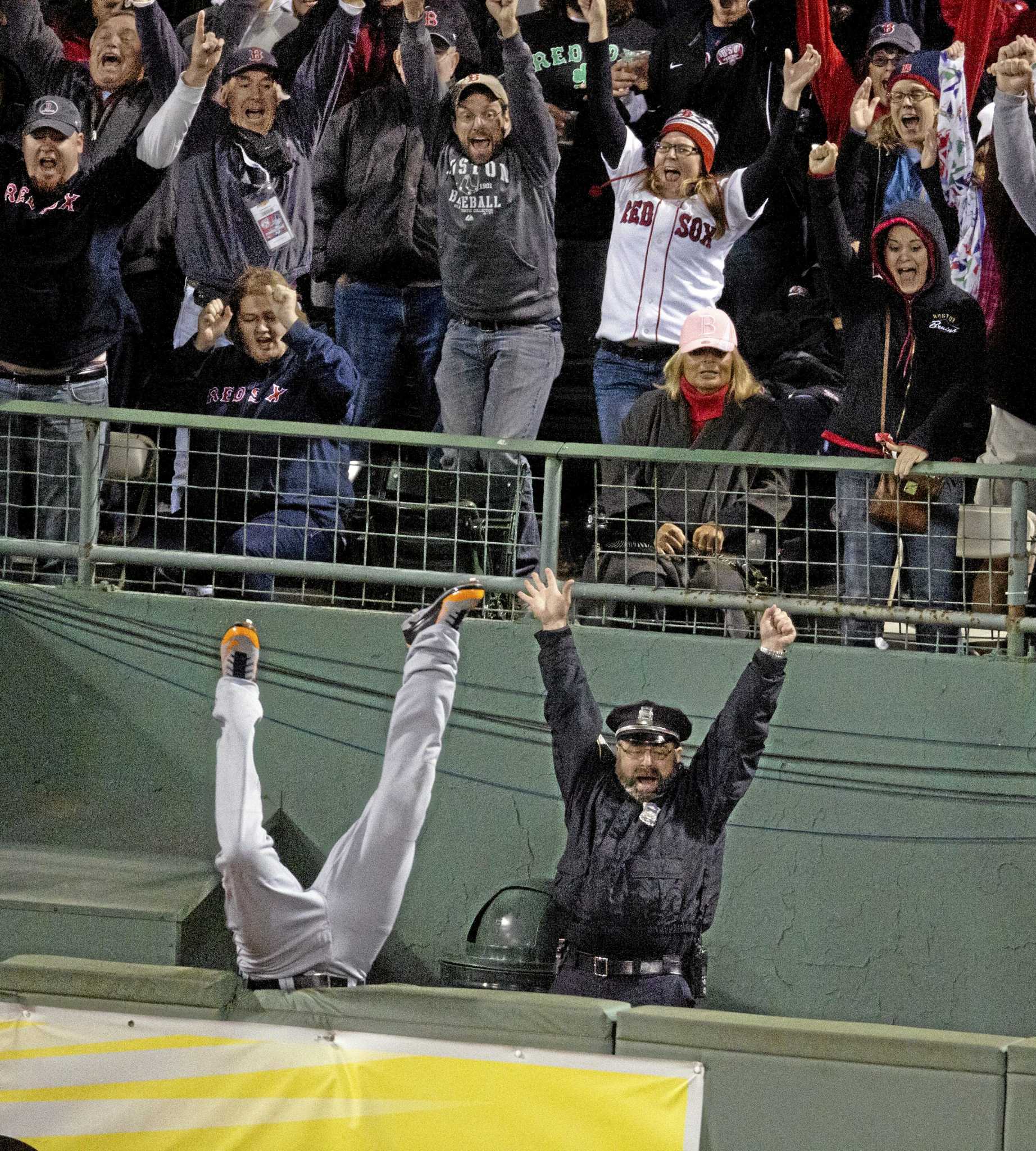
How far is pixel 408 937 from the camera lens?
666 cm

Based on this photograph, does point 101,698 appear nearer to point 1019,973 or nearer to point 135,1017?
point 135,1017

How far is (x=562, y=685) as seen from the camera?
6.49m

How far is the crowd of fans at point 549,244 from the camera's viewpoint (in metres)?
6.91

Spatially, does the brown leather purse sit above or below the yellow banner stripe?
above

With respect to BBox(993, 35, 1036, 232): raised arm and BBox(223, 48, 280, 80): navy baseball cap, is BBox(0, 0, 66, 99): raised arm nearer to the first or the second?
BBox(223, 48, 280, 80): navy baseball cap

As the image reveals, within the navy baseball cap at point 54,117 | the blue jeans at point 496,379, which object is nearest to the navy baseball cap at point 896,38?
the blue jeans at point 496,379

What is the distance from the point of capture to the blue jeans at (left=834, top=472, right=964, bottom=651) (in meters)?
6.62

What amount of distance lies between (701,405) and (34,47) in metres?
4.43

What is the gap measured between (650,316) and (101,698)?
3.06 metres

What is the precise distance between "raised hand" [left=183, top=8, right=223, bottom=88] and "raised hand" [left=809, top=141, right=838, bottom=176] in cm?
323

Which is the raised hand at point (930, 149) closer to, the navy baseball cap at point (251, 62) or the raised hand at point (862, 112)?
the raised hand at point (862, 112)

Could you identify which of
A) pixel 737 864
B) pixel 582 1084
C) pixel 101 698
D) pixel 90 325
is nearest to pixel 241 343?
pixel 90 325

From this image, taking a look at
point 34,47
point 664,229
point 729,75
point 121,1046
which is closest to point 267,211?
point 34,47

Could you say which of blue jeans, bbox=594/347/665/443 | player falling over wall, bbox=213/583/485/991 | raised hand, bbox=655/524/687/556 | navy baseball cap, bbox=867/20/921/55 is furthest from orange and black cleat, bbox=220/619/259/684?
navy baseball cap, bbox=867/20/921/55
